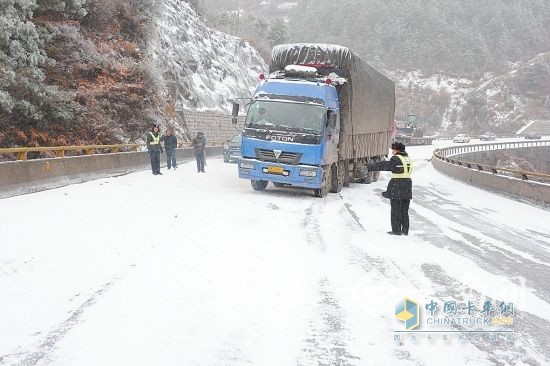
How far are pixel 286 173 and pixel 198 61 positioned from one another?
1617 inches

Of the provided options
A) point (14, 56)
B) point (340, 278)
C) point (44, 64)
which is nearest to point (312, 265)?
point (340, 278)

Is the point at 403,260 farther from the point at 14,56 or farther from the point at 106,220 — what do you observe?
the point at 14,56

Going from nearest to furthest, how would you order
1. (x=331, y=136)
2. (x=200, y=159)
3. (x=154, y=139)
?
(x=331, y=136) < (x=154, y=139) < (x=200, y=159)

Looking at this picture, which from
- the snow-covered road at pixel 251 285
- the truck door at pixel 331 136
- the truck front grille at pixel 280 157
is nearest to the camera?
the snow-covered road at pixel 251 285

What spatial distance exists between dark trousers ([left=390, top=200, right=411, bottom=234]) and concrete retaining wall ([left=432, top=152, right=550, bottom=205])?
856cm

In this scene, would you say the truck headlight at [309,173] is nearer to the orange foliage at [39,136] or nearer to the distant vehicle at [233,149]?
the orange foliage at [39,136]

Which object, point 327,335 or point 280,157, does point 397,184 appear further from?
point 327,335

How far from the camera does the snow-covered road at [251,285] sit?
13.7 feet

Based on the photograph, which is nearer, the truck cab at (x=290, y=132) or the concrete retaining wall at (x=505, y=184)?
the truck cab at (x=290, y=132)

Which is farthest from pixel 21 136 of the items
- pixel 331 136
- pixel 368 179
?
pixel 368 179

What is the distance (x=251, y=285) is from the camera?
19.2 feet

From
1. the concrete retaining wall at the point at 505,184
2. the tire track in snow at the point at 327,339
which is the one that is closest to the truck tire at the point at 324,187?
the concrete retaining wall at the point at 505,184

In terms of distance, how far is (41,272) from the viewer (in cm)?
609

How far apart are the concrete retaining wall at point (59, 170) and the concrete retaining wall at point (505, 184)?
48.6 feet
